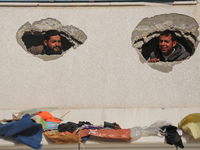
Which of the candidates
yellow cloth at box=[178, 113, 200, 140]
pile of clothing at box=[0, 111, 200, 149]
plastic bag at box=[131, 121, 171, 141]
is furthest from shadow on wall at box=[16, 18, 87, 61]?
yellow cloth at box=[178, 113, 200, 140]

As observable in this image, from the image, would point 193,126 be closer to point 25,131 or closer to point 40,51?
point 25,131

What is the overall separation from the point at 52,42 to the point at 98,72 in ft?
3.20

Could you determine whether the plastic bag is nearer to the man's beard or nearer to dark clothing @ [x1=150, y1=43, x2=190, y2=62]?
dark clothing @ [x1=150, y1=43, x2=190, y2=62]

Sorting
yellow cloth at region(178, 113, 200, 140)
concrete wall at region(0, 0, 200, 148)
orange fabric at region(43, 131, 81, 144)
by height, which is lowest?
orange fabric at region(43, 131, 81, 144)

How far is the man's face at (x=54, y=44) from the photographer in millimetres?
6699

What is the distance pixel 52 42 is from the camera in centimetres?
673

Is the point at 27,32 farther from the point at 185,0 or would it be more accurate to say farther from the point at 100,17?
the point at 185,0

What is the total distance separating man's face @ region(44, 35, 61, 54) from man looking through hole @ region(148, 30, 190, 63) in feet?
4.99

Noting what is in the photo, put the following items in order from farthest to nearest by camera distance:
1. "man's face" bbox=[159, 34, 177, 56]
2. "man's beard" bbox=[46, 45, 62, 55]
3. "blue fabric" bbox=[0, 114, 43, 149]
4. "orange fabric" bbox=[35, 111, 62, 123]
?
"man's beard" bbox=[46, 45, 62, 55] → "man's face" bbox=[159, 34, 177, 56] → "orange fabric" bbox=[35, 111, 62, 123] → "blue fabric" bbox=[0, 114, 43, 149]

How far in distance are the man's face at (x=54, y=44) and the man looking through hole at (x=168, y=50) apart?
59.9 inches

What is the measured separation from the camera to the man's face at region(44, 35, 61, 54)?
22.0 feet

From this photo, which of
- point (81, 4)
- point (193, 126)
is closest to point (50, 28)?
point (81, 4)

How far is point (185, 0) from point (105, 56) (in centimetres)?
161

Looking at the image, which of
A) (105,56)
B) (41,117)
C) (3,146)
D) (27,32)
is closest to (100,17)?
(105,56)
